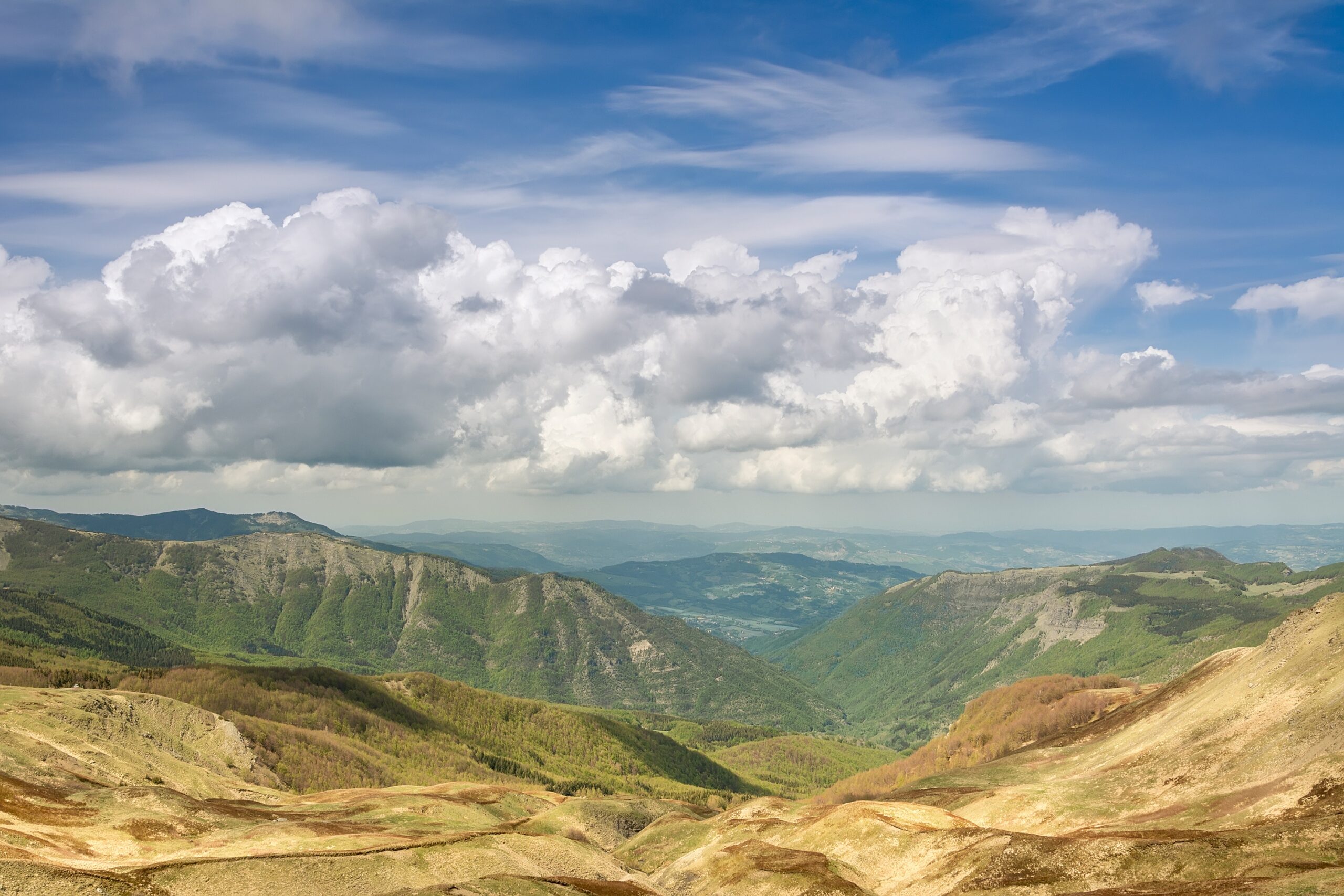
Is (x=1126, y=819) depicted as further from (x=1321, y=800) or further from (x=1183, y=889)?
(x=1183, y=889)

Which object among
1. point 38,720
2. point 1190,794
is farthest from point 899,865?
point 38,720

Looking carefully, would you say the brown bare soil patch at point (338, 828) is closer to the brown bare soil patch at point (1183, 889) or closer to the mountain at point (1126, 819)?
the mountain at point (1126, 819)

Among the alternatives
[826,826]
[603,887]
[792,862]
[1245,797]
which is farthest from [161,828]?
[1245,797]

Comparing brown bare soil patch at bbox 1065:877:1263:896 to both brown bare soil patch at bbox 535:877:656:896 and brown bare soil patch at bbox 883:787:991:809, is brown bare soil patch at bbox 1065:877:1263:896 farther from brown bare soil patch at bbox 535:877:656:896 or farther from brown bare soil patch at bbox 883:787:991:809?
brown bare soil patch at bbox 883:787:991:809

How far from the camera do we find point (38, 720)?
547 ft

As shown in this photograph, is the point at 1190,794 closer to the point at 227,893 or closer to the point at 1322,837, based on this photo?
the point at 1322,837

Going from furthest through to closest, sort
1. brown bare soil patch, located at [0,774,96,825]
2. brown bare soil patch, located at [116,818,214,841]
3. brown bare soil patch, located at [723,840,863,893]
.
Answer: brown bare soil patch, located at [723,840,863,893], brown bare soil patch, located at [116,818,214,841], brown bare soil patch, located at [0,774,96,825]

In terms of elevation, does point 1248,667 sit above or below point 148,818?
above

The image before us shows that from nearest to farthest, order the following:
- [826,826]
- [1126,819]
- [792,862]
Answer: [792,862], [1126,819], [826,826]

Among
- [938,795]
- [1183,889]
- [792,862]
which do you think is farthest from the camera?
[938,795]

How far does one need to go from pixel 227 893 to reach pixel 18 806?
4936 centimetres

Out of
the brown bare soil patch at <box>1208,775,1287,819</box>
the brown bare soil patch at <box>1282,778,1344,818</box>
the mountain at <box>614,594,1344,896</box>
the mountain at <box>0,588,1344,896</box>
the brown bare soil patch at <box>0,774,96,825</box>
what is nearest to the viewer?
the mountain at <box>0,588,1344,896</box>

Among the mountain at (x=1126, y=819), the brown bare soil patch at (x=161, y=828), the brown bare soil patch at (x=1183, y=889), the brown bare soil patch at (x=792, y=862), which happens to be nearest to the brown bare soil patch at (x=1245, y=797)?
the mountain at (x=1126, y=819)

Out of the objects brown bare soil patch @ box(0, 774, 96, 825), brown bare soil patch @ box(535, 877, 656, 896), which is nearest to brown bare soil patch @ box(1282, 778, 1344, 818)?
brown bare soil patch @ box(535, 877, 656, 896)
